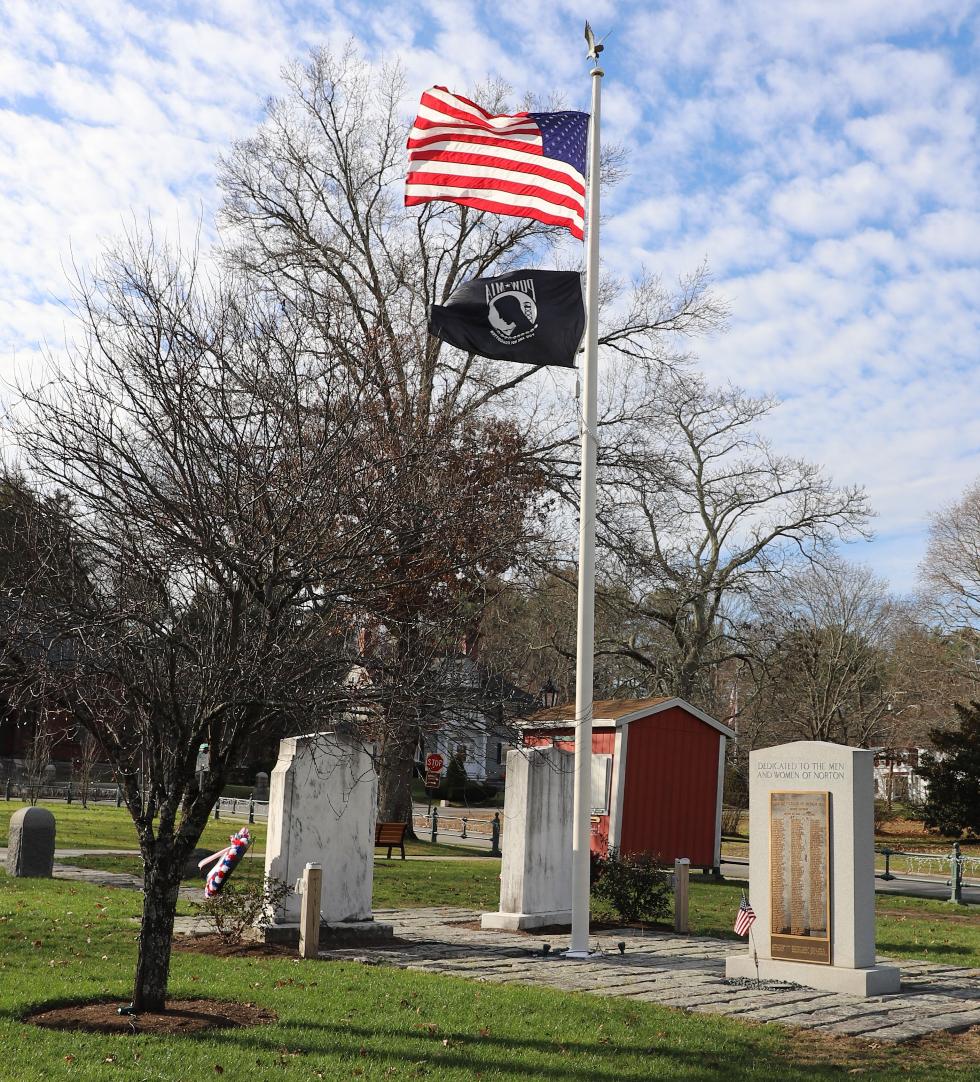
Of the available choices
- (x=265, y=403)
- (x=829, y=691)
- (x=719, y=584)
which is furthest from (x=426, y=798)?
(x=265, y=403)

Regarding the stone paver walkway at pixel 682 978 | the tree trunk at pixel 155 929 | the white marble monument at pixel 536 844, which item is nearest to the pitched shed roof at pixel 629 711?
the white marble monument at pixel 536 844

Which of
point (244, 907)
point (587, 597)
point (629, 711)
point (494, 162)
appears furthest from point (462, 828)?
point (494, 162)

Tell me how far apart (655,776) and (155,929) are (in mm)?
17204

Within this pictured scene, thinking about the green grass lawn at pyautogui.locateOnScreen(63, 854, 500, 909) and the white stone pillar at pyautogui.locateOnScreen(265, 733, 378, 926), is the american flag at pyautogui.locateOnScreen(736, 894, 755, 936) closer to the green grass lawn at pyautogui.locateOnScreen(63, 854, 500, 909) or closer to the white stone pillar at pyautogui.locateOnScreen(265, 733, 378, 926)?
the white stone pillar at pyautogui.locateOnScreen(265, 733, 378, 926)

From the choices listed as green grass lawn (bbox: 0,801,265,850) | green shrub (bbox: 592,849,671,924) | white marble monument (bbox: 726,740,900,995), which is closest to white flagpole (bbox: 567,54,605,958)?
white marble monument (bbox: 726,740,900,995)

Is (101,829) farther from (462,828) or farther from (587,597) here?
(587,597)

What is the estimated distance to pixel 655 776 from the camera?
24141 mm

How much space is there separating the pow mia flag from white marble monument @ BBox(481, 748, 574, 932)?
496 centimetres

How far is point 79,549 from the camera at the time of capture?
9484mm

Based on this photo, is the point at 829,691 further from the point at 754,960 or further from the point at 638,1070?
the point at 638,1070

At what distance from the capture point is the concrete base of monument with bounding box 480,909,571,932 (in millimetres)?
14187

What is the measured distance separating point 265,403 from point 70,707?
114 inches

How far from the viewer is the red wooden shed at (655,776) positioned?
23344 millimetres

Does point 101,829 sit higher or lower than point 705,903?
higher
